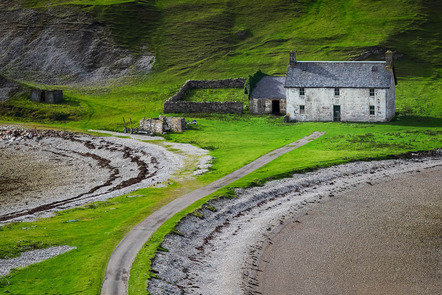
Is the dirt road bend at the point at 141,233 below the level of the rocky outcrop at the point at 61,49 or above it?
below

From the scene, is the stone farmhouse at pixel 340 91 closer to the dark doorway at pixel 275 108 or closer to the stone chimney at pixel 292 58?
the stone chimney at pixel 292 58

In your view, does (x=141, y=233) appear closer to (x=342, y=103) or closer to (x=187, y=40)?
(x=342, y=103)

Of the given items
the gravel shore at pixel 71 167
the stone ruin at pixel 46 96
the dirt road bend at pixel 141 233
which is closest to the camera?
the dirt road bend at pixel 141 233

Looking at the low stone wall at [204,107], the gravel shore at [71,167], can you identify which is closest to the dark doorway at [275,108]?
the low stone wall at [204,107]

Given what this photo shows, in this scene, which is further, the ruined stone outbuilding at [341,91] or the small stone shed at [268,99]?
the small stone shed at [268,99]

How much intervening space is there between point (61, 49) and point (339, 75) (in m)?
82.2

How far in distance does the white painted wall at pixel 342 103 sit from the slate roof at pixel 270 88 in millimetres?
5239

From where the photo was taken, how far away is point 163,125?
91.2 m

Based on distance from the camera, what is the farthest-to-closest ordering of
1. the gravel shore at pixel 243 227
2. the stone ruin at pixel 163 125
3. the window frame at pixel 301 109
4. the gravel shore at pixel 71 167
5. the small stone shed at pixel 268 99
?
the small stone shed at pixel 268 99 → the window frame at pixel 301 109 → the stone ruin at pixel 163 125 → the gravel shore at pixel 71 167 → the gravel shore at pixel 243 227

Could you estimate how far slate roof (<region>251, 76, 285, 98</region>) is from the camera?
329 feet

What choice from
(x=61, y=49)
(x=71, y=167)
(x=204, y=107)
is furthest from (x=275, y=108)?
(x=61, y=49)

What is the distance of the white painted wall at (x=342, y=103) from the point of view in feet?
299

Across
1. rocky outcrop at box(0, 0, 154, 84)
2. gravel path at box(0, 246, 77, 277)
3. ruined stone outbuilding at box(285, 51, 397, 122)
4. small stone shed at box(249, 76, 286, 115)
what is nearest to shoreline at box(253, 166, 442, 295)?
gravel path at box(0, 246, 77, 277)

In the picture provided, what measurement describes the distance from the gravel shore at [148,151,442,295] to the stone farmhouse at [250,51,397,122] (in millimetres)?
20853
